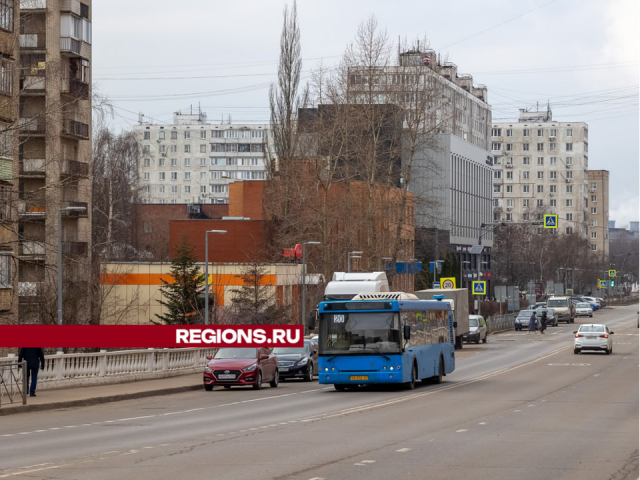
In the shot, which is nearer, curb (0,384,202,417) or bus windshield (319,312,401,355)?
curb (0,384,202,417)

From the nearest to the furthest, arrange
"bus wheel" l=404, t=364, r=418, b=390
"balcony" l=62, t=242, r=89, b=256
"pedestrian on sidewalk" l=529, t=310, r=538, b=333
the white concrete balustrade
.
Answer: the white concrete balustrade, "bus wheel" l=404, t=364, r=418, b=390, "balcony" l=62, t=242, r=89, b=256, "pedestrian on sidewalk" l=529, t=310, r=538, b=333

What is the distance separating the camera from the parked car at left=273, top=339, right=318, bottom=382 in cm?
4250

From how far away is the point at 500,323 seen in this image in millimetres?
98312

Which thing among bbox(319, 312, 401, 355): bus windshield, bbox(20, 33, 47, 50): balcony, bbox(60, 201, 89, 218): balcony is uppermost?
bbox(20, 33, 47, 50): balcony

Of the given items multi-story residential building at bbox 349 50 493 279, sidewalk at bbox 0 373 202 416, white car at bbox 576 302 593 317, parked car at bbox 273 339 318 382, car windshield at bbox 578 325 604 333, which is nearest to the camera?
sidewalk at bbox 0 373 202 416

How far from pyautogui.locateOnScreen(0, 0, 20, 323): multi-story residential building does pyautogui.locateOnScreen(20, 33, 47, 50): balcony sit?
24.6 m

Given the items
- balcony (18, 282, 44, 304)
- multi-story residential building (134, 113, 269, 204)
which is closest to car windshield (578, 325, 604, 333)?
balcony (18, 282, 44, 304)

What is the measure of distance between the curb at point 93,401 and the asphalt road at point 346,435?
536 millimetres

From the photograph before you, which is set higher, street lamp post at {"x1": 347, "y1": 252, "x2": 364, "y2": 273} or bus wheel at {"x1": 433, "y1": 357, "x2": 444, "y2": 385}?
street lamp post at {"x1": 347, "y1": 252, "x2": 364, "y2": 273}

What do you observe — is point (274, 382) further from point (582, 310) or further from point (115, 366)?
point (582, 310)

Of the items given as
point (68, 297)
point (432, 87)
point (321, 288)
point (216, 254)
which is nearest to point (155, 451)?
point (68, 297)

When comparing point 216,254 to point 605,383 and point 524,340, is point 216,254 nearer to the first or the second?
point 524,340

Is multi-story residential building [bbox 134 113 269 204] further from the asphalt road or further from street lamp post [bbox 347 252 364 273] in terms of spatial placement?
the asphalt road

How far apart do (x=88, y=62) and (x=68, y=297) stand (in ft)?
86.4
